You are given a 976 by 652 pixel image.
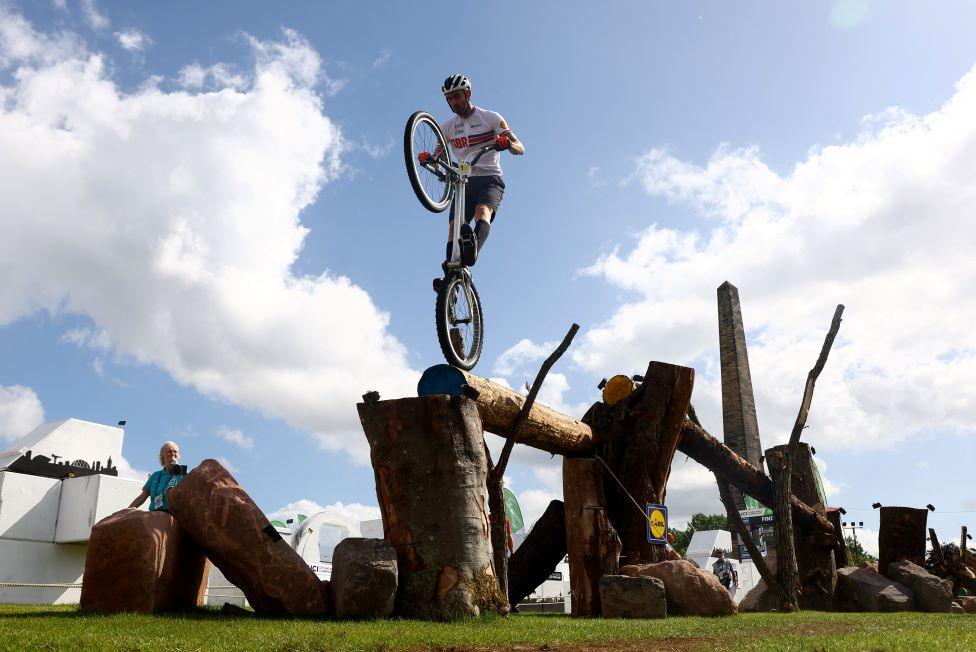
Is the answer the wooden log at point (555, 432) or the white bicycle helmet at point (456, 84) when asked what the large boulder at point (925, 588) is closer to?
the wooden log at point (555, 432)

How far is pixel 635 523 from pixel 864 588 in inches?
208

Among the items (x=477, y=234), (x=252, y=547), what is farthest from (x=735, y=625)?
(x=477, y=234)

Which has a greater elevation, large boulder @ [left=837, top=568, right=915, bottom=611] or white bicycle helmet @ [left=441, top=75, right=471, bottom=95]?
white bicycle helmet @ [left=441, top=75, right=471, bottom=95]

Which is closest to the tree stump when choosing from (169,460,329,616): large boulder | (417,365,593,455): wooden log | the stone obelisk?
(417,365,593,455): wooden log

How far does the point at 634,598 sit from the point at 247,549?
168 inches

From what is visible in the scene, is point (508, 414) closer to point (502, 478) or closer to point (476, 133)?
point (502, 478)

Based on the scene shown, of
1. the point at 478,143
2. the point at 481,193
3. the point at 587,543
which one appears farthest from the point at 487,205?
the point at 587,543

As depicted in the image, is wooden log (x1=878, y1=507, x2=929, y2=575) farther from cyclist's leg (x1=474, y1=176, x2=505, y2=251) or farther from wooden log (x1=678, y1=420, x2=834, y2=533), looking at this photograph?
cyclist's leg (x1=474, y1=176, x2=505, y2=251)

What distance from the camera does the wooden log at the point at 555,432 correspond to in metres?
8.89

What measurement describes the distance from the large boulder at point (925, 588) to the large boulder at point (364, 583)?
10338 millimetres

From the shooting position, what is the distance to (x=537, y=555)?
11805 mm

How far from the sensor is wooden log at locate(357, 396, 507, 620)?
7.20m

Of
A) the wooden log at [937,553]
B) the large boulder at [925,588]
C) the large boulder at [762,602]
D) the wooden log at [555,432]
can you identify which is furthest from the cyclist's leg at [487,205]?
the wooden log at [937,553]

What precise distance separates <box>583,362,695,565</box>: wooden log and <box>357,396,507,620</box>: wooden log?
3.78 metres
